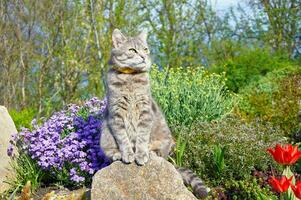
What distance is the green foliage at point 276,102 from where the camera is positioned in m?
9.09

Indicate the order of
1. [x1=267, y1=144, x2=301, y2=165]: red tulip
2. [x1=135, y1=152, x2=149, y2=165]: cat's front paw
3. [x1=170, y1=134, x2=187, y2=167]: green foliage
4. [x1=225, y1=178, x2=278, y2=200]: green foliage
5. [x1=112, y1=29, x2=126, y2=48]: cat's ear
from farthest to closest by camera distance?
[x1=170, y1=134, x2=187, y2=167]: green foliage
[x1=225, y1=178, x2=278, y2=200]: green foliage
[x1=112, y1=29, x2=126, y2=48]: cat's ear
[x1=135, y1=152, x2=149, y2=165]: cat's front paw
[x1=267, y1=144, x2=301, y2=165]: red tulip

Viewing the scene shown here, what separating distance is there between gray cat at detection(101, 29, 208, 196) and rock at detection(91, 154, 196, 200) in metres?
0.10

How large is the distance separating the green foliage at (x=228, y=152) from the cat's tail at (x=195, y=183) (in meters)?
0.59

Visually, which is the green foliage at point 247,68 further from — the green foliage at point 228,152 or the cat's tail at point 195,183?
the cat's tail at point 195,183

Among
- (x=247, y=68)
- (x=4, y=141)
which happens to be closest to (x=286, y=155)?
(x=4, y=141)

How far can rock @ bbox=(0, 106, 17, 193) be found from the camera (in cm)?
691

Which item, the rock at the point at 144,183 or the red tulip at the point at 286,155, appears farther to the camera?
the rock at the point at 144,183

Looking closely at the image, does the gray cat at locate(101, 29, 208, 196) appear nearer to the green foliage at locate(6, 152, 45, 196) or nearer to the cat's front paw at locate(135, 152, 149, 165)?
the cat's front paw at locate(135, 152, 149, 165)

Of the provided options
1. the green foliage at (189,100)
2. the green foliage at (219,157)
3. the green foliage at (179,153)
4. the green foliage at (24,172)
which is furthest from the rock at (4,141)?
the green foliage at (219,157)

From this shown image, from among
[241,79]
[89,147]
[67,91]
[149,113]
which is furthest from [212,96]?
[67,91]

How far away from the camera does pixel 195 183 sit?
5645 mm

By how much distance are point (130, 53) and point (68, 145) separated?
1903 millimetres

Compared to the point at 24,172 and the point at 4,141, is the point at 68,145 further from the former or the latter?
the point at 4,141

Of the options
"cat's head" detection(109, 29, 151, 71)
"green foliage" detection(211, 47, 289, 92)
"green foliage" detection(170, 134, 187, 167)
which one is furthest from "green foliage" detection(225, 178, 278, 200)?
"green foliage" detection(211, 47, 289, 92)
